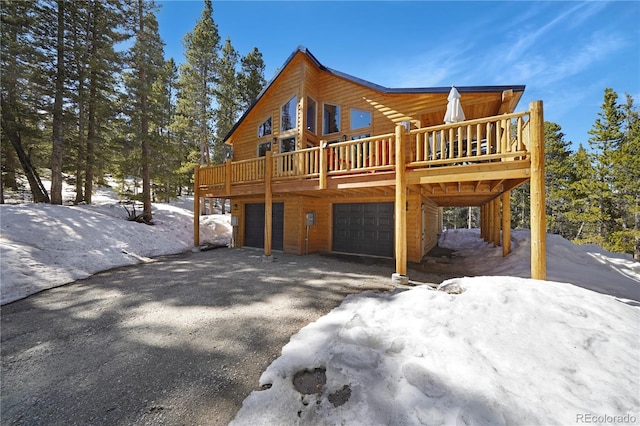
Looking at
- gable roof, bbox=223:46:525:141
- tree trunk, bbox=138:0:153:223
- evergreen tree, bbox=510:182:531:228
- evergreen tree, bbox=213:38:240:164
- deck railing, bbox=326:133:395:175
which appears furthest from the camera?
evergreen tree, bbox=510:182:531:228

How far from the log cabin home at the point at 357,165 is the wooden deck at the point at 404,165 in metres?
0.03

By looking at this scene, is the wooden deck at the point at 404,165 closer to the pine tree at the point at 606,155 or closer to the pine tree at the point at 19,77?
the pine tree at the point at 19,77

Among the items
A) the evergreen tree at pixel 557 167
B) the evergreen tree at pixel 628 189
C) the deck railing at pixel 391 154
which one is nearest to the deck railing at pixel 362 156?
the deck railing at pixel 391 154

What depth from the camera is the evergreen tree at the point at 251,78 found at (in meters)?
22.4

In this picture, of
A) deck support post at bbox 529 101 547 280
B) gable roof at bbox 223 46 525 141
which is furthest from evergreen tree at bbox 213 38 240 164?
deck support post at bbox 529 101 547 280

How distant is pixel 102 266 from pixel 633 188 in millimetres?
28525

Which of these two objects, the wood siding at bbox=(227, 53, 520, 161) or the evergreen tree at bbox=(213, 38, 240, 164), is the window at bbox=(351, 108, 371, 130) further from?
the evergreen tree at bbox=(213, 38, 240, 164)

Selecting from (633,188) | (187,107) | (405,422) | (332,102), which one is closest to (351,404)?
(405,422)

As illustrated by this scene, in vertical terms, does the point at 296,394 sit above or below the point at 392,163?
below

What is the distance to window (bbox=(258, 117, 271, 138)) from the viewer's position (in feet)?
39.8

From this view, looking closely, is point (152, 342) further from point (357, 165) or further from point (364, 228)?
point (364, 228)

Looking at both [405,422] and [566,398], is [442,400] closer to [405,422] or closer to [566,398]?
[405,422]

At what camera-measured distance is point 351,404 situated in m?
2.08

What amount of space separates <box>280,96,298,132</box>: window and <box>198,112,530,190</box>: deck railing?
3.42 meters
